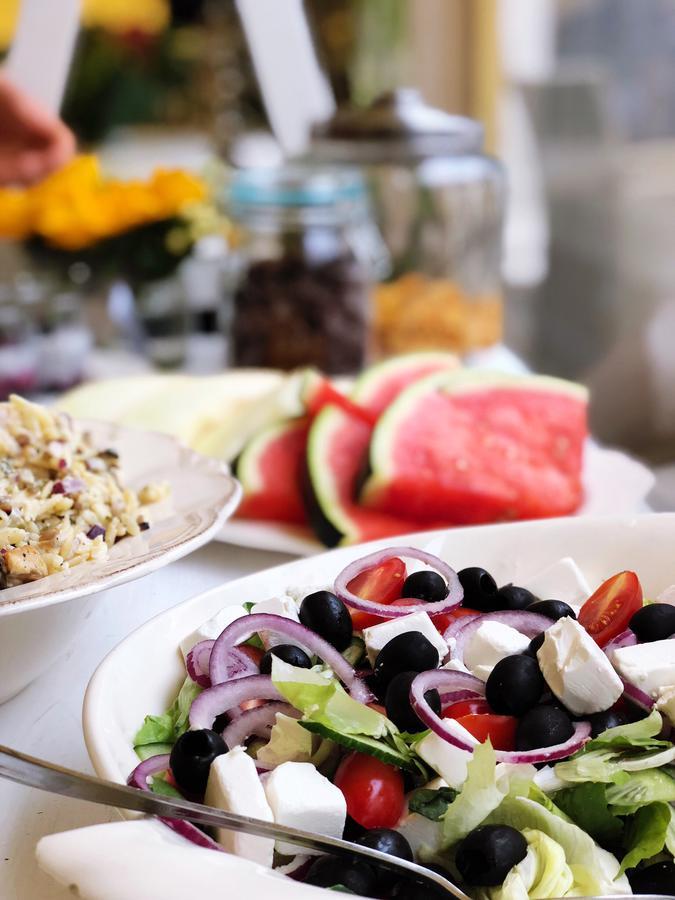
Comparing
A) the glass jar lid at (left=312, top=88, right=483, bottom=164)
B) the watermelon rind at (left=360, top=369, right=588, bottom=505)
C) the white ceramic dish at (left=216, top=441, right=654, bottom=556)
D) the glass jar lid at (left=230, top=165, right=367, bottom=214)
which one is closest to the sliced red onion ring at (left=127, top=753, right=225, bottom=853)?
the white ceramic dish at (left=216, top=441, right=654, bottom=556)

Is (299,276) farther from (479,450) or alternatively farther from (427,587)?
A: (427,587)

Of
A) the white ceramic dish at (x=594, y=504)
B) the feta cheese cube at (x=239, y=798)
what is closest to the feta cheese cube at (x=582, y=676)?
the feta cheese cube at (x=239, y=798)

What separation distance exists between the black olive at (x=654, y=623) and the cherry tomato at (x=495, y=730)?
0.15 m

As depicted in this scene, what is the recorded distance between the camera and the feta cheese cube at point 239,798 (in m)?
0.60

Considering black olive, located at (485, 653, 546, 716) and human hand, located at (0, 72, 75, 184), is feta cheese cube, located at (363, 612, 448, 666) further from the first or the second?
human hand, located at (0, 72, 75, 184)

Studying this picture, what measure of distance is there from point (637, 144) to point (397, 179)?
2672mm

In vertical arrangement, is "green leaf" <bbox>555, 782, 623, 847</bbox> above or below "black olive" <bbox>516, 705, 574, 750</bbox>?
below

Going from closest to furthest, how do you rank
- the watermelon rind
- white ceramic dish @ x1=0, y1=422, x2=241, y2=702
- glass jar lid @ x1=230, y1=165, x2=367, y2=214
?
white ceramic dish @ x1=0, y1=422, x2=241, y2=702 → the watermelon rind → glass jar lid @ x1=230, y1=165, x2=367, y2=214

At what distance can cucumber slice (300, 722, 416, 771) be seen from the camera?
666 mm

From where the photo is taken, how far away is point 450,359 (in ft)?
5.52

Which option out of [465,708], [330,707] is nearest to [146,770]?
[330,707]

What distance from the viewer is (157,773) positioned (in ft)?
2.20

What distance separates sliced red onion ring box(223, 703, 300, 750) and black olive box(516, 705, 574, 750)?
159 millimetres

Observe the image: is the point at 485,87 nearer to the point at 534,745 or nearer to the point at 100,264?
the point at 100,264
